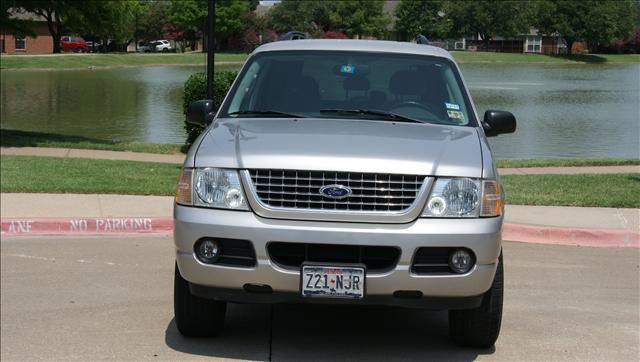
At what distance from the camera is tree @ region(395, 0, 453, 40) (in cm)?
9931

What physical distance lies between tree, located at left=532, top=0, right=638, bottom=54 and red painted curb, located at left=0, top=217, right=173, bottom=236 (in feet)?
314

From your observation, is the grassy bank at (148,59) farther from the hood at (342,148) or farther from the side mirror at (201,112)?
the hood at (342,148)

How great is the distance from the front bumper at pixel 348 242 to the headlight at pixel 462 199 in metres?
0.06

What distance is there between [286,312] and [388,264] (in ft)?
5.05

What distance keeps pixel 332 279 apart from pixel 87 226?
4889 millimetres

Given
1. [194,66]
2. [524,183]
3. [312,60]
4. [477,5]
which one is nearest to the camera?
[312,60]

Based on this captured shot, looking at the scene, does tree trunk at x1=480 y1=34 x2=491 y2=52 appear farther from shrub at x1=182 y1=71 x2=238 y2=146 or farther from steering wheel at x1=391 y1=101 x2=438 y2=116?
steering wheel at x1=391 y1=101 x2=438 y2=116

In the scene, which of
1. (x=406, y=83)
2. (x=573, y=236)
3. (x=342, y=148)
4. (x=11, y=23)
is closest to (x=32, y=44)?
(x=11, y=23)

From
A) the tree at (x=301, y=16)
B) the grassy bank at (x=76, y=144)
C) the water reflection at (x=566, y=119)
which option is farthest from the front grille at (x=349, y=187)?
the tree at (x=301, y=16)

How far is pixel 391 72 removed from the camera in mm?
6773

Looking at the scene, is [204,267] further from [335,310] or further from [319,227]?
[335,310]

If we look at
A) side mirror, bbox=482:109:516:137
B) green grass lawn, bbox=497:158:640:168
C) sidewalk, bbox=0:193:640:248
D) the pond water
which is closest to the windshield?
side mirror, bbox=482:109:516:137

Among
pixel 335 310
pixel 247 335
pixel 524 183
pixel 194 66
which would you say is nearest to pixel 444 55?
pixel 335 310

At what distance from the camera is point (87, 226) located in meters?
9.35
